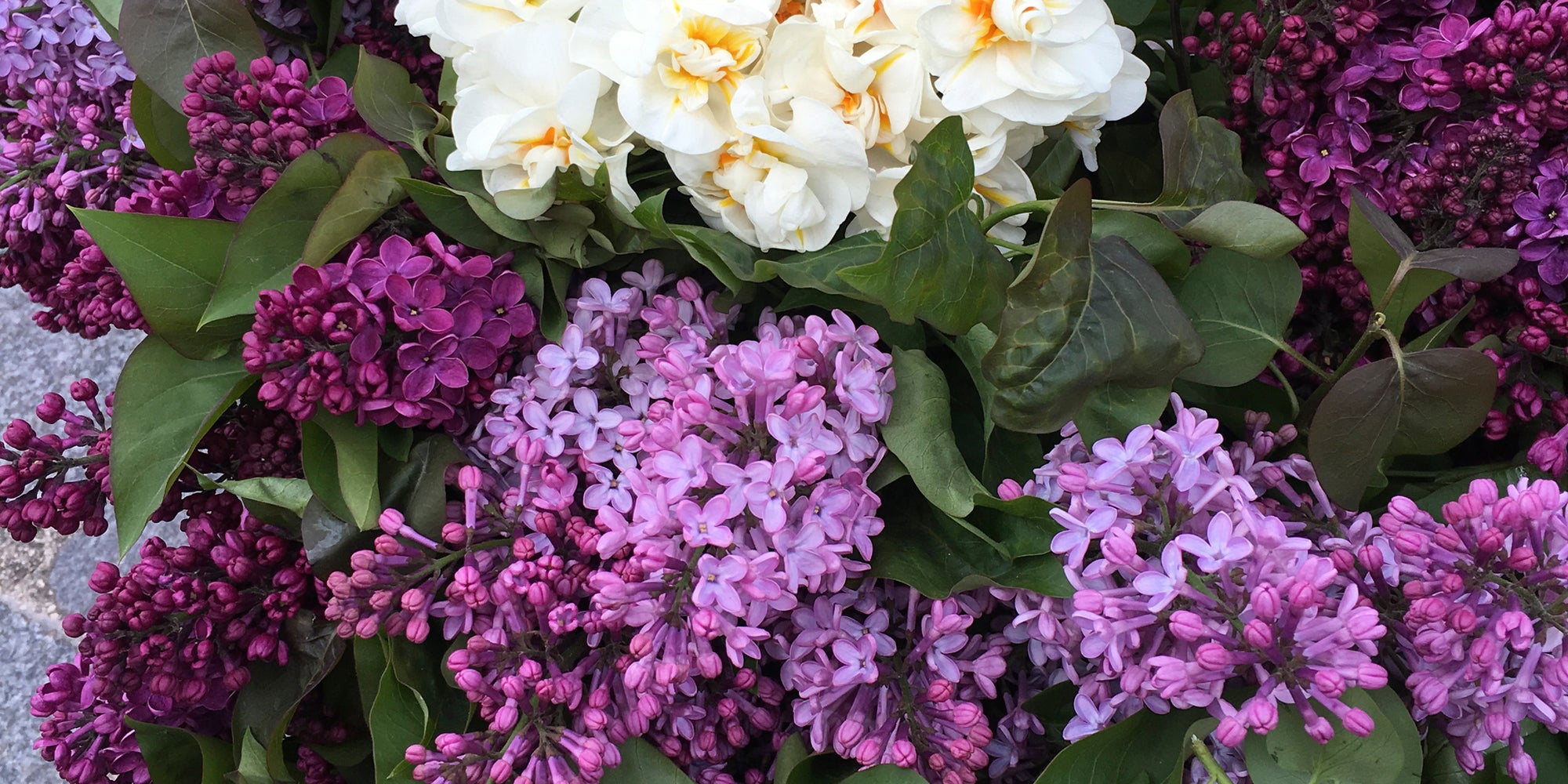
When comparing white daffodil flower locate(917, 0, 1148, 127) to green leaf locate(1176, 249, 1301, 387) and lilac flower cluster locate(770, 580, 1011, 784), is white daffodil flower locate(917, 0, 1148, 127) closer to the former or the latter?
green leaf locate(1176, 249, 1301, 387)

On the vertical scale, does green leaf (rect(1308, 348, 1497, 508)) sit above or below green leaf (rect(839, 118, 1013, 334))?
below

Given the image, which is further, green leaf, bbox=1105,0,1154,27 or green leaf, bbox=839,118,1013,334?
green leaf, bbox=1105,0,1154,27

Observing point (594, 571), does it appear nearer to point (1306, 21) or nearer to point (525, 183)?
point (525, 183)

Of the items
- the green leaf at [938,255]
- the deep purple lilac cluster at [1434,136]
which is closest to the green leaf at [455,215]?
the green leaf at [938,255]

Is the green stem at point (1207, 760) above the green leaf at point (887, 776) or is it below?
above

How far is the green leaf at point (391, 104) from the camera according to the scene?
59 centimetres

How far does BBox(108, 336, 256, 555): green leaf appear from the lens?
1.94 feet

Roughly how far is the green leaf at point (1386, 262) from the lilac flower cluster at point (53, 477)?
652mm

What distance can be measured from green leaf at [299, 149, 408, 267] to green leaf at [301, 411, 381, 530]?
0.26 ft

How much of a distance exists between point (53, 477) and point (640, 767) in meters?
0.37

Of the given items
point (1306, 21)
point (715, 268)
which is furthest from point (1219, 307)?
point (715, 268)

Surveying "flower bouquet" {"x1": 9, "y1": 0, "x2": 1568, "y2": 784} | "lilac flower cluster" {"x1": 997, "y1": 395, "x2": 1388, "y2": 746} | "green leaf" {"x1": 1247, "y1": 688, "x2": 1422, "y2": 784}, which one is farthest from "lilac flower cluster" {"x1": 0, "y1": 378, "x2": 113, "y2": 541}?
"green leaf" {"x1": 1247, "y1": 688, "x2": 1422, "y2": 784}

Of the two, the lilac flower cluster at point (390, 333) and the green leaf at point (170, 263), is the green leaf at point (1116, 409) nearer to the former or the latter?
the lilac flower cluster at point (390, 333)

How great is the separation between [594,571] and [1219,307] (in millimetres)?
350
